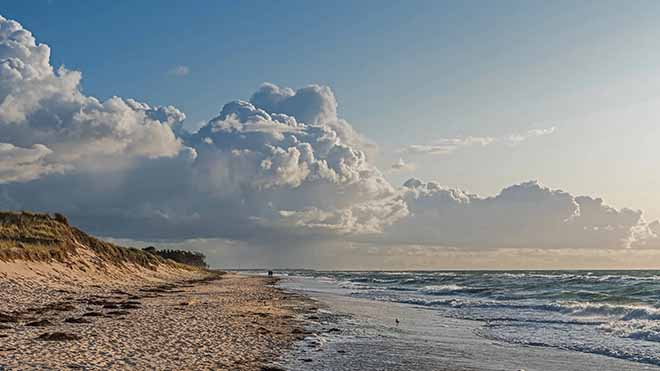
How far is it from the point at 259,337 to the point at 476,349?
823 centimetres

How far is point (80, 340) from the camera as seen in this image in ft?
61.1

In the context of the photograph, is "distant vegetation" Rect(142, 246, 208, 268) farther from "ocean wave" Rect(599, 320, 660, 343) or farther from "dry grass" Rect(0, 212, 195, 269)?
"ocean wave" Rect(599, 320, 660, 343)

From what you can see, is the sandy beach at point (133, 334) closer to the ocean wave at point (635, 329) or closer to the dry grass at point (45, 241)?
the dry grass at point (45, 241)

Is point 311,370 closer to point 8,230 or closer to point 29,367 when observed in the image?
point 29,367

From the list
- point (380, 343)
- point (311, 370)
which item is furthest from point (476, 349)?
point (311, 370)

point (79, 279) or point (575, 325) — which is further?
point (79, 279)

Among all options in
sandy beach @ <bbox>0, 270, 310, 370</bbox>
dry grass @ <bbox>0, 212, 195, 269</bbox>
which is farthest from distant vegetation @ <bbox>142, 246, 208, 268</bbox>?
sandy beach @ <bbox>0, 270, 310, 370</bbox>

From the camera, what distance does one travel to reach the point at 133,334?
20.9 meters

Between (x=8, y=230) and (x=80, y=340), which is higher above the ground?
(x=8, y=230)

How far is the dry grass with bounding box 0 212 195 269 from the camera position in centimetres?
4643

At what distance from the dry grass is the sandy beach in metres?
10.7

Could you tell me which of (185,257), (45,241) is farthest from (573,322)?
(185,257)

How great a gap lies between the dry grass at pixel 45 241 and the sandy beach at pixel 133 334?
1069cm

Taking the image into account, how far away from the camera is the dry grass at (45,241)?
4643 centimetres
